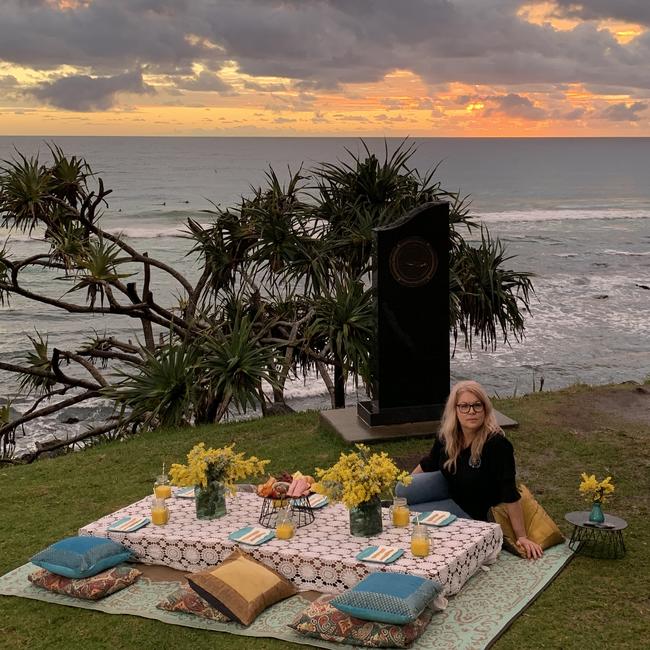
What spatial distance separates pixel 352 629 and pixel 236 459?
1842 mm

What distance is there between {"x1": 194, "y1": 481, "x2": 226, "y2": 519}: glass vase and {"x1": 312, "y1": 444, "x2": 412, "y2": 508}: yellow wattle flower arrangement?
872mm

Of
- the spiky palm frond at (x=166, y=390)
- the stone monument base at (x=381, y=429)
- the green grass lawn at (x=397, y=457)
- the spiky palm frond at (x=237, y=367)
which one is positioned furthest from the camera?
the spiky palm frond at (x=166, y=390)

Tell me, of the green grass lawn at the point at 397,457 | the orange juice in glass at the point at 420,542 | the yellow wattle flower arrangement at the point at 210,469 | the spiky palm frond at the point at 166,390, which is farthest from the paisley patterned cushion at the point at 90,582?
the spiky palm frond at the point at 166,390

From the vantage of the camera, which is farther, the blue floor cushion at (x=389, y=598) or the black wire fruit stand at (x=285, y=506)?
the black wire fruit stand at (x=285, y=506)

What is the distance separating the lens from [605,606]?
6332 millimetres

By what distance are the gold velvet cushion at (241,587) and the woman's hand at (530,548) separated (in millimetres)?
1805

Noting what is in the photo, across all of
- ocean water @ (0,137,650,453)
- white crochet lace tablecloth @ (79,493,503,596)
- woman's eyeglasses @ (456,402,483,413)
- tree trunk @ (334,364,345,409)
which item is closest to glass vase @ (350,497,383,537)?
white crochet lace tablecloth @ (79,493,503,596)

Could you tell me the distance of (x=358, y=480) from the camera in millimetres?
6551

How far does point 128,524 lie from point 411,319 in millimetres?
4690

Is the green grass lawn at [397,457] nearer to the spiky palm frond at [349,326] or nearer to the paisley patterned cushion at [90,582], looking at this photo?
the paisley patterned cushion at [90,582]

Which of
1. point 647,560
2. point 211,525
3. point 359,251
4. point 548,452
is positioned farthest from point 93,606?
point 359,251

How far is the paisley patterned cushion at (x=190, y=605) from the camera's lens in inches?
242

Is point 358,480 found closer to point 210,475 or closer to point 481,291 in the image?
point 210,475

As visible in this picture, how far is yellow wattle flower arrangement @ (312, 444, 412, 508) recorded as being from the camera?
21.4ft
